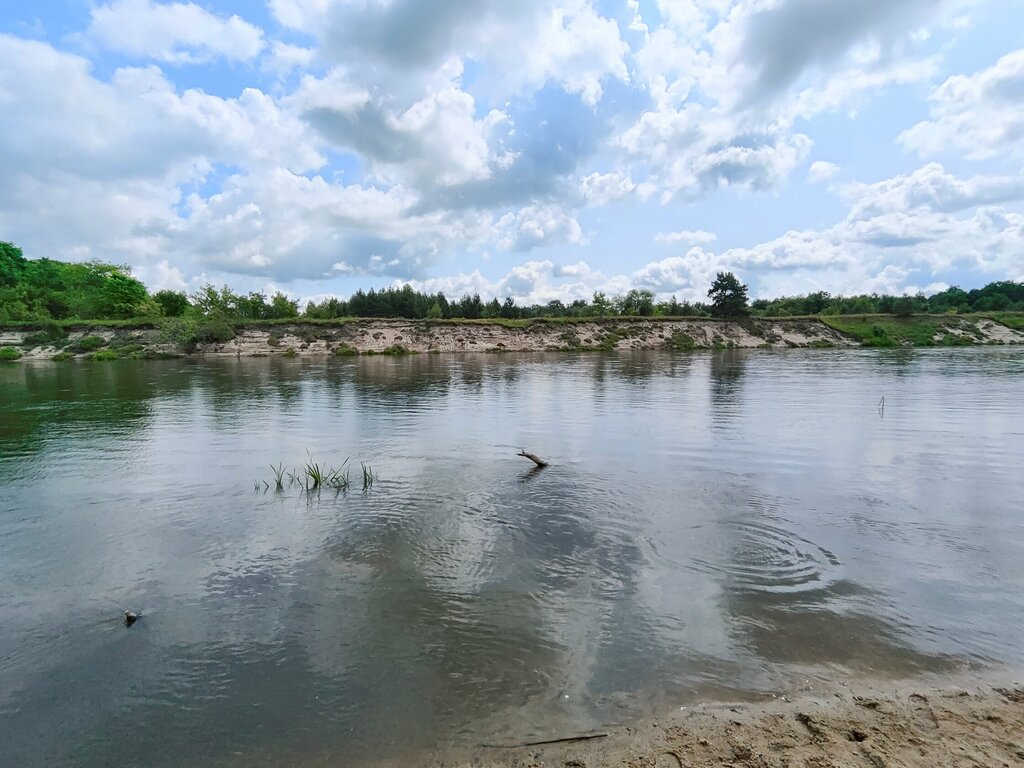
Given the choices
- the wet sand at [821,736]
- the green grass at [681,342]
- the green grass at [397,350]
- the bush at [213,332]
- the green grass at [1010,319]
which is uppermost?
the green grass at [1010,319]

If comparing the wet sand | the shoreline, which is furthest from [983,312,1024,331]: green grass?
the wet sand

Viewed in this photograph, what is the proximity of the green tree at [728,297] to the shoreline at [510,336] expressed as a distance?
2.82m

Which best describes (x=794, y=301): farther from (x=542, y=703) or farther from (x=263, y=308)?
(x=542, y=703)

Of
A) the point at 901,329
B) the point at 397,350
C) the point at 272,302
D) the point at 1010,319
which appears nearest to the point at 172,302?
the point at 272,302

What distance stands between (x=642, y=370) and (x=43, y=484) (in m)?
37.1

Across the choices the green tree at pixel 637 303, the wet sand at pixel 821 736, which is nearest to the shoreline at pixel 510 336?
the green tree at pixel 637 303

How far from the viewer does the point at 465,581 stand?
7.39m

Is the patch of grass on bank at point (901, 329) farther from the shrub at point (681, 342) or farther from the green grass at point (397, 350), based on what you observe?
the green grass at point (397, 350)

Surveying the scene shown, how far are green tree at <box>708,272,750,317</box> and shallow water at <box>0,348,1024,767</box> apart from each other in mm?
73957

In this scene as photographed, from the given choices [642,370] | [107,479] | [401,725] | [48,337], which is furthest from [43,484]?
[48,337]

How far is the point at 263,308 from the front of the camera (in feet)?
295

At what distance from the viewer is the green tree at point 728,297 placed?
85500mm

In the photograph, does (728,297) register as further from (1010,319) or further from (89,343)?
(89,343)

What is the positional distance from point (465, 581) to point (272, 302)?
9638cm
